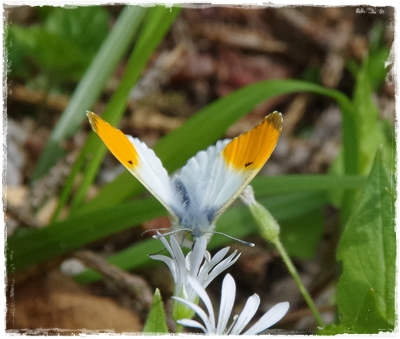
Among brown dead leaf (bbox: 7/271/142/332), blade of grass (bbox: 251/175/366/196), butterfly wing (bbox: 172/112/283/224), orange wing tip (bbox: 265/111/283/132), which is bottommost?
brown dead leaf (bbox: 7/271/142/332)

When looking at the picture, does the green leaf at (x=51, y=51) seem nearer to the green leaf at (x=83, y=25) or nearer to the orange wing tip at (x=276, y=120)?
the green leaf at (x=83, y=25)

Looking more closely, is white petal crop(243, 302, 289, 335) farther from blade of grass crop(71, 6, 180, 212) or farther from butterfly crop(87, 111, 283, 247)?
blade of grass crop(71, 6, 180, 212)

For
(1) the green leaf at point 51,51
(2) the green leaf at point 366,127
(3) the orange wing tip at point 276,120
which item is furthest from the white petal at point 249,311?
(1) the green leaf at point 51,51

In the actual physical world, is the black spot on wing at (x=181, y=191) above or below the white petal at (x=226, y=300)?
above

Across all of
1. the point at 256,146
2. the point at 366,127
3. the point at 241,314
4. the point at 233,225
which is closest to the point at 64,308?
the point at 233,225

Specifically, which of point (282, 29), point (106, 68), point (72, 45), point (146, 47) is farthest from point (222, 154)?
point (282, 29)

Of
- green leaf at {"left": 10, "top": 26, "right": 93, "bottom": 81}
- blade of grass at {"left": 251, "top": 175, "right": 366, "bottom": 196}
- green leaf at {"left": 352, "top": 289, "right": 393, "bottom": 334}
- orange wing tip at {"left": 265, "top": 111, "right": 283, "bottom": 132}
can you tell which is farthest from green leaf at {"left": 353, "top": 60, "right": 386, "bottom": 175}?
green leaf at {"left": 10, "top": 26, "right": 93, "bottom": 81}

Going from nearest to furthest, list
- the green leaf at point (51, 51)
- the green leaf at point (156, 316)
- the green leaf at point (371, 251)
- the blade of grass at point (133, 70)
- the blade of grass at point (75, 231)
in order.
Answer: the green leaf at point (156, 316), the green leaf at point (371, 251), the blade of grass at point (75, 231), the blade of grass at point (133, 70), the green leaf at point (51, 51)

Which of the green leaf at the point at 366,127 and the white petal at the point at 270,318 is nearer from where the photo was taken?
the white petal at the point at 270,318
